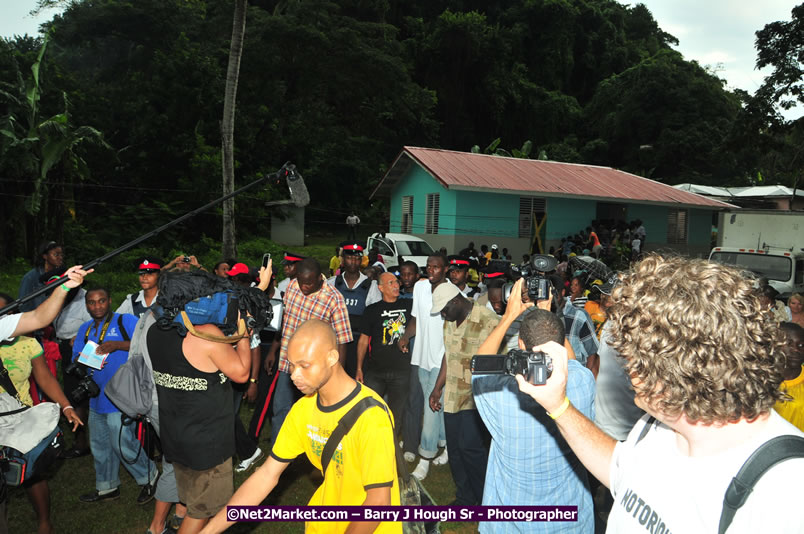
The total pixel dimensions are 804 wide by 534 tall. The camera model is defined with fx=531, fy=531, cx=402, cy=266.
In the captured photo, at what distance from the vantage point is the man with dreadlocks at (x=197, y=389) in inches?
131

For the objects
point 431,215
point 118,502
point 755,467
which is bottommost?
point 118,502

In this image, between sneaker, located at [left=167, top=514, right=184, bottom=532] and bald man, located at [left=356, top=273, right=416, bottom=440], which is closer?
sneaker, located at [left=167, top=514, right=184, bottom=532]

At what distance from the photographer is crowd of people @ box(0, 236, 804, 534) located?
1404mm

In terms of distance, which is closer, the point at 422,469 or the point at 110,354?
the point at 110,354

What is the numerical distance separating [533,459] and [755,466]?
5.30ft

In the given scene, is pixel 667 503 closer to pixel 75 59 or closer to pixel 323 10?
pixel 323 10

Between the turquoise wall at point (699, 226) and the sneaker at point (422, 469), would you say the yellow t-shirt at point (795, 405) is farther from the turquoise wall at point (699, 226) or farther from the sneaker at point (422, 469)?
Result: the turquoise wall at point (699, 226)

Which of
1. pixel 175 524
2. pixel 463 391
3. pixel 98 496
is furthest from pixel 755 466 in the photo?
pixel 98 496

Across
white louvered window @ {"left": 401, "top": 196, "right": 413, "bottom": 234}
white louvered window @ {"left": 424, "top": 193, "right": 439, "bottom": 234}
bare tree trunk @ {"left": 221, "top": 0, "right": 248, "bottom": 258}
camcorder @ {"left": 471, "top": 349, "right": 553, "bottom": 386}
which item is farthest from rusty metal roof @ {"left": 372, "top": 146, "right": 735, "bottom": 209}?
camcorder @ {"left": 471, "top": 349, "right": 553, "bottom": 386}

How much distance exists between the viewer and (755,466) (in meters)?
1.29

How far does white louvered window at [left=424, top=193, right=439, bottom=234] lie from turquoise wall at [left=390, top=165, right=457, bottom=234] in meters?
0.20

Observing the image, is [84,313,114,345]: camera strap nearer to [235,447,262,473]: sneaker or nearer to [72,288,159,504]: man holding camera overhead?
[72,288,159,504]: man holding camera overhead

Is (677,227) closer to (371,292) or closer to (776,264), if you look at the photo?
(776,264)

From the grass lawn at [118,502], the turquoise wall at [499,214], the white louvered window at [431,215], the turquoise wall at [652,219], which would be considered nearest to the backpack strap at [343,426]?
the grass lawn at [118,502]
